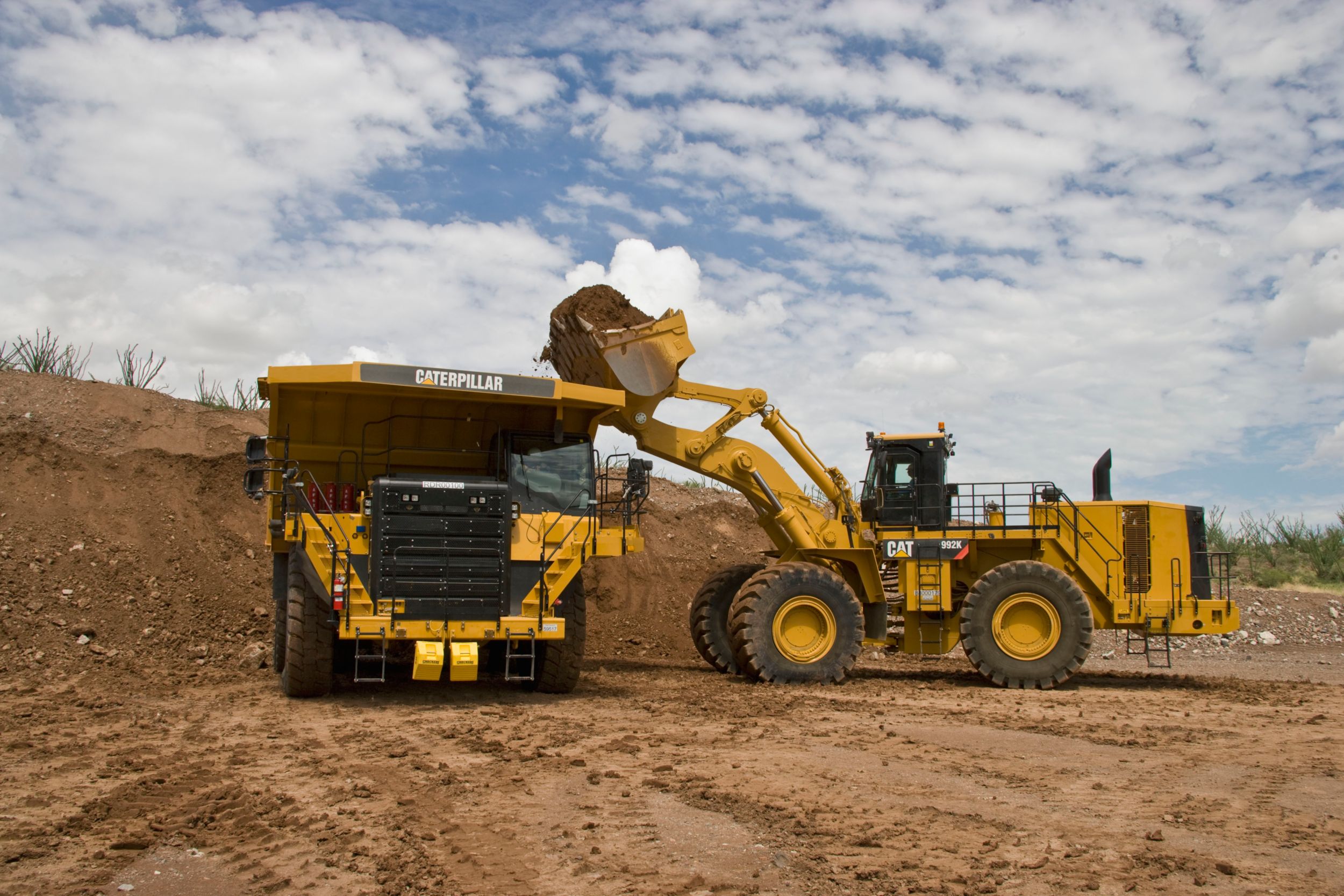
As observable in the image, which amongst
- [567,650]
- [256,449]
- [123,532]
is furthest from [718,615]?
[123,532]

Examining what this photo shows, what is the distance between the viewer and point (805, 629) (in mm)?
13125

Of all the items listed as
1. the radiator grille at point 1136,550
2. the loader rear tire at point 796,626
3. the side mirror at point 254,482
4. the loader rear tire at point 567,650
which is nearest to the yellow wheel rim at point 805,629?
the loader rear tire at point 796,626

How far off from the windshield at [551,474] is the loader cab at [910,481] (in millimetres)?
4668

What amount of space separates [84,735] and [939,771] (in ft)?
21.0

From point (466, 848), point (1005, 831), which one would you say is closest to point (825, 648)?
point (1005, 831)

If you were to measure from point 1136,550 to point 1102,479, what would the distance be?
46.3 inches

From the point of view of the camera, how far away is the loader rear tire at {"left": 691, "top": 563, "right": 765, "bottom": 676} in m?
14.0

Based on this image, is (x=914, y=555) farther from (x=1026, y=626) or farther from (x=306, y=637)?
(x=306, y=637)

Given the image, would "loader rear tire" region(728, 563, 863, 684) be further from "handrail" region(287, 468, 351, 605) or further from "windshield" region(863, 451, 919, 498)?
"handrail" region(287, 468, 351, 605)

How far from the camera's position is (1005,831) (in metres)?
5.91

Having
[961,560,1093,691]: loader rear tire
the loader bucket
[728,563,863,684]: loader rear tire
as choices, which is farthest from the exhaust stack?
the loader bucket

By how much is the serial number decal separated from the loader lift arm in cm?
36

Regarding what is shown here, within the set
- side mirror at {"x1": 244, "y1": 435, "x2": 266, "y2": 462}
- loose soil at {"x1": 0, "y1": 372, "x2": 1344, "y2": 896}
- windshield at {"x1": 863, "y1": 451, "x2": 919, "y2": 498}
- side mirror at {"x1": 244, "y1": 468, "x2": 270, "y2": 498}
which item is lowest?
loose soil at {"x1": 0, "y1": 372, "x2": 1344, "y2": 896}

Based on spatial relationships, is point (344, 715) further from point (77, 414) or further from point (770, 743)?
point (77, 414)
